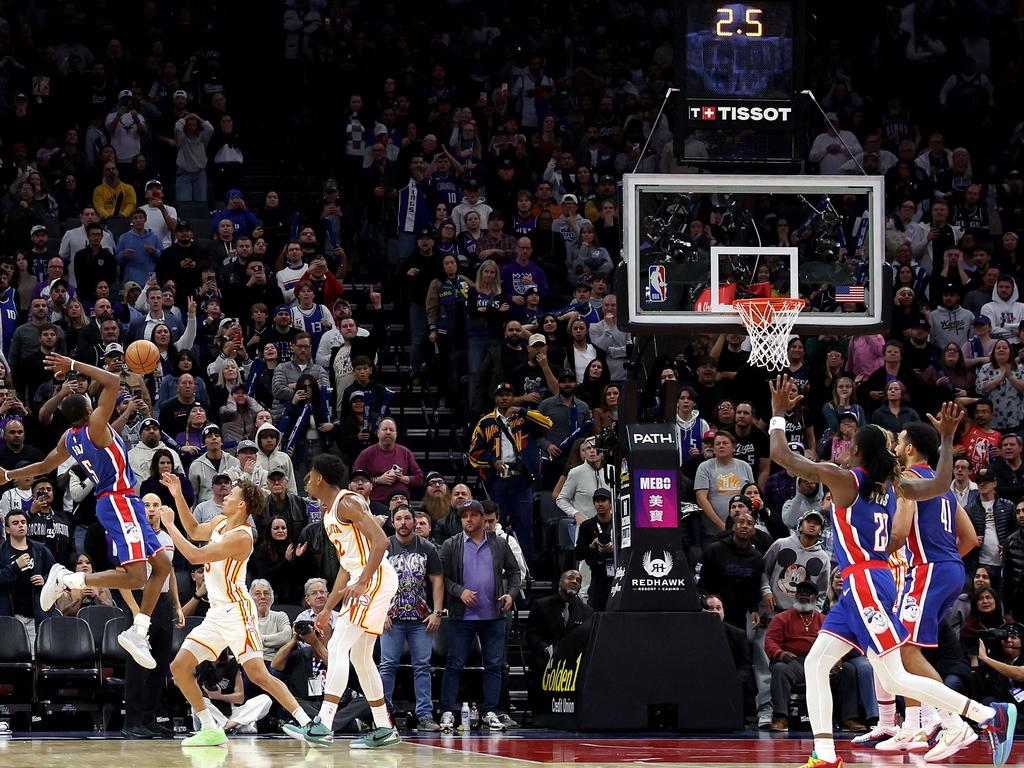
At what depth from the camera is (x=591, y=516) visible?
16.1 metres

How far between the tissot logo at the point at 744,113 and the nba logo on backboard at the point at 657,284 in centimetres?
126

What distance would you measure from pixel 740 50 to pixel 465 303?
20.1 ft

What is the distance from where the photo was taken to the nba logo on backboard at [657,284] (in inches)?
521

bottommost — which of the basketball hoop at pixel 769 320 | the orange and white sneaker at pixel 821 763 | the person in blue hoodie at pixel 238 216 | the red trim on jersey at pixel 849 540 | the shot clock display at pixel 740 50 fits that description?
the orange and white sneaker at pixel 821 763

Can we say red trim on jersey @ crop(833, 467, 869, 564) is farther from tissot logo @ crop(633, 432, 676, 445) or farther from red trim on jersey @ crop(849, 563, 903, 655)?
tissot logo @ crop(633, 432, 676, 445)

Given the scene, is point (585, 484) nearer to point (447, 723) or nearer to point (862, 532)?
point (447, 723)

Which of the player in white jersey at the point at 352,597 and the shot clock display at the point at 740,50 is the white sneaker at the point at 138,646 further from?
the shot clock display at the point at 740,50

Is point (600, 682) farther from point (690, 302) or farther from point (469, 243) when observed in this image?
point (469, 243)

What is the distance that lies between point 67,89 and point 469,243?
603 centimetres

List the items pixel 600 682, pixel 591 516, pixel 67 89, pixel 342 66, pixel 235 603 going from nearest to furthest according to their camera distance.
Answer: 1. pixel 235 603
2. pixel 600 682
3. pixel 591 516
4. pixel 67 89
5. pixel 342 66

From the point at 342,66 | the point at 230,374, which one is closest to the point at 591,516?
the point at 230,374

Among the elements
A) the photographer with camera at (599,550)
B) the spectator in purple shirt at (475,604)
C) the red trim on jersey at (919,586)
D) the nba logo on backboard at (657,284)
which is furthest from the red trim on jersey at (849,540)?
the spectator in purple shirt at (475,604)

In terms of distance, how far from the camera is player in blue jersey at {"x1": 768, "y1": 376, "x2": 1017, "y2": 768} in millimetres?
9492

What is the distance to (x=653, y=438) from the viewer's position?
1351 cm
